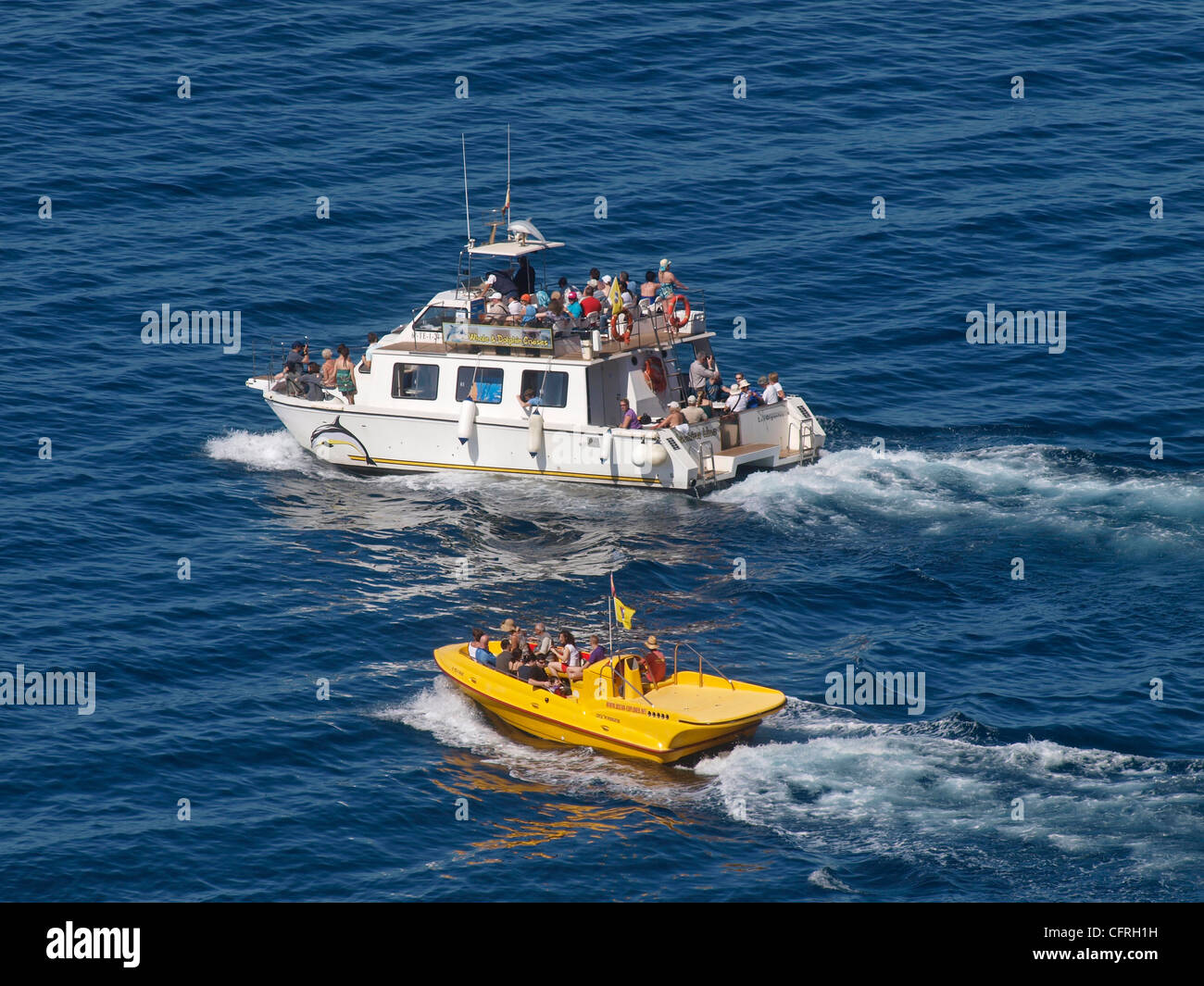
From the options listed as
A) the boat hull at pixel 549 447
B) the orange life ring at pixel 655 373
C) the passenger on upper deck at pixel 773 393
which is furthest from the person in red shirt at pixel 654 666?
the orange life ring at pixel 655 373

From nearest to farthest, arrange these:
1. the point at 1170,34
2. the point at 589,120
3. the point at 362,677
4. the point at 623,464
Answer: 1. the point at 362,677
2. the point at 623,464
3. the point at 589,120
4. the point at 1170,34

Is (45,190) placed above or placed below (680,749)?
above

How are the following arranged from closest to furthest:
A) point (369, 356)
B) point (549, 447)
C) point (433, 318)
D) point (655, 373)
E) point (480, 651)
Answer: point (480, 651) < point (549, 447) < point (655, 373) < point (369, 356) < point (433, 318)

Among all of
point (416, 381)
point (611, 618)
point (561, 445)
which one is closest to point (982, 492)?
point (561, 445)

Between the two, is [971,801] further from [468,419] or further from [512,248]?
[512,248]

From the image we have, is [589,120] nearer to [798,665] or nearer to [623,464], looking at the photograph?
[623,464]
